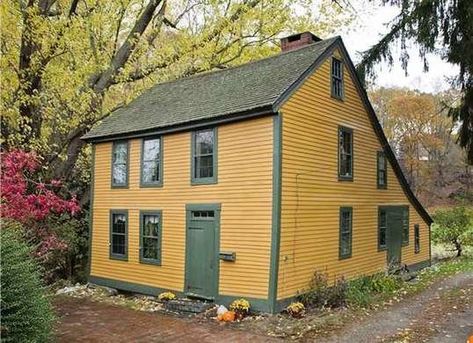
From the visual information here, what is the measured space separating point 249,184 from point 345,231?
4091 millimetres

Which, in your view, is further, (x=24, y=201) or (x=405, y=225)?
(x=405, y=225)

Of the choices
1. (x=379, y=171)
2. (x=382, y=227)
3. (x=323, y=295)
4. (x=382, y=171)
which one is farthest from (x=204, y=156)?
(x=382, y=227)

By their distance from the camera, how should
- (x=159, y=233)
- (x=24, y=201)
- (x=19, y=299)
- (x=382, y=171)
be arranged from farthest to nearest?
(x=382, y=171)
(x=159, y=233)
(x=24, y=201)
(x=19, y=299)

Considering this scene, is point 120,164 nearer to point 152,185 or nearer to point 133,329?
point 152,185

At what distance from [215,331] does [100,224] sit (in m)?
7.31

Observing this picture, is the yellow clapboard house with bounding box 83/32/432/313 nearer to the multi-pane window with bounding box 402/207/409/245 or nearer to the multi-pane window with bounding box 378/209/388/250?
the multi-pane window with bounding box 378/209/388/250

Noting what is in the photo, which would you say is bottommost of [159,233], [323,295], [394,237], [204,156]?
[323,295]

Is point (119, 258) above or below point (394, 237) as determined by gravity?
below

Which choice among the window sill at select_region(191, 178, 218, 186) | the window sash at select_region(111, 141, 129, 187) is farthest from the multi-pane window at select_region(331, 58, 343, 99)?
the window sash at select_region(111, 141, 129, 187)

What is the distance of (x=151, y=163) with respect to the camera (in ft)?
46.5

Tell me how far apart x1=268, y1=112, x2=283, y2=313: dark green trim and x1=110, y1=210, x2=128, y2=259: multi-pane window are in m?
5.76

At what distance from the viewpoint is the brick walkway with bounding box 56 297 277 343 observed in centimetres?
941

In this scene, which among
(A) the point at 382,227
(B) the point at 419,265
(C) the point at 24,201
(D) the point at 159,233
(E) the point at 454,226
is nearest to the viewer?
(C) the point at 24,201

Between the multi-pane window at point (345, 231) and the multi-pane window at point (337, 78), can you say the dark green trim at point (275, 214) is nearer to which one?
the multi-pane window at point (337, 78)
